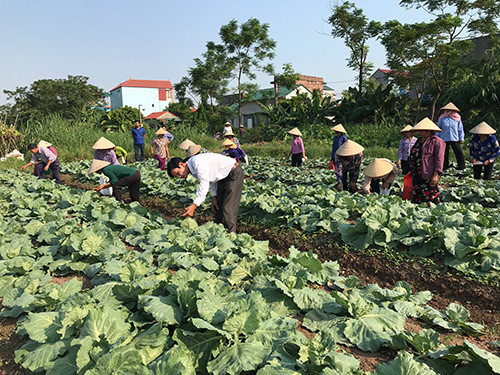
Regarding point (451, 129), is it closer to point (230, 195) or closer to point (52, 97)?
point (230, 195)

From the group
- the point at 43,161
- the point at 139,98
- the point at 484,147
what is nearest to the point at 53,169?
the point at 43,161

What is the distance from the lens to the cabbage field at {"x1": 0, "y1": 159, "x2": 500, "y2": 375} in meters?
1.87

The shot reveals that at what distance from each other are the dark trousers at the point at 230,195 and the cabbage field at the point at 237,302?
1.48 ft

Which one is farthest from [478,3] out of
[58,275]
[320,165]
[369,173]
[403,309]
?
[58,275]

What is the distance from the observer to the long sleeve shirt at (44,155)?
861 centimetres

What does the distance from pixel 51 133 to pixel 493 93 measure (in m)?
21.4

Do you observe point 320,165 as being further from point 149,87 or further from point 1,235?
point 149,87

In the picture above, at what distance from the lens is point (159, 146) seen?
10969mm

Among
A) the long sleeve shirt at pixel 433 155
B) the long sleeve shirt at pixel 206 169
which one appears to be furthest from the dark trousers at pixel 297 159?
the long sleeve shirt at pixel 206 169

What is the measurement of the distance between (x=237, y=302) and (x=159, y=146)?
9.51 metres

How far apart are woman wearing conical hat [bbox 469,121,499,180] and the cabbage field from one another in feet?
8.72

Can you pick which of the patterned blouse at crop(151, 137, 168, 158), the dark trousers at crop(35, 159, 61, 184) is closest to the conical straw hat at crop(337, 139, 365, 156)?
the patterned blouse at crop(151, 137, 168, 158)

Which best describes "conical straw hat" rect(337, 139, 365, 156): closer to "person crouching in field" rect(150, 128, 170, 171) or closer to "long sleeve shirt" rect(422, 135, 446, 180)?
"long sleeve shirt" rect(422, 135, 446, 180)

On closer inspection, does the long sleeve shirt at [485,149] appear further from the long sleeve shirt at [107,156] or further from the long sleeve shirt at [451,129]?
the long sleeve shirt at [107,156]
